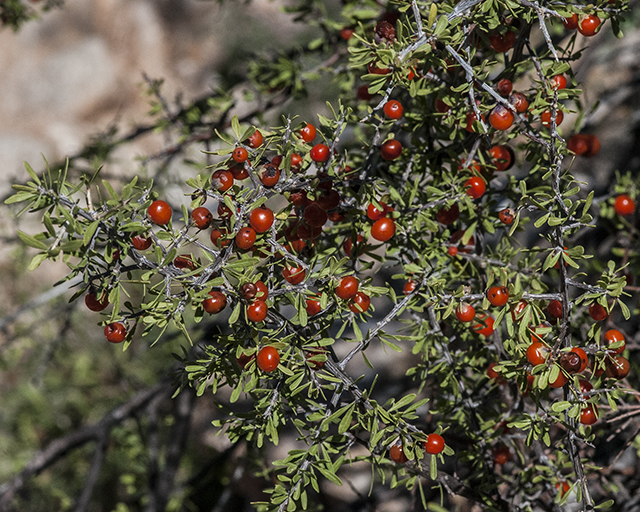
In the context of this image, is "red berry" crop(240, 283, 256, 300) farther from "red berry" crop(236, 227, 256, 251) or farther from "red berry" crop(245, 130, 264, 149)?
"red berry" crop(245, 130, 264, 149)

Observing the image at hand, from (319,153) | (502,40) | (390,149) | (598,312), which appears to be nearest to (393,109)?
(390,149)

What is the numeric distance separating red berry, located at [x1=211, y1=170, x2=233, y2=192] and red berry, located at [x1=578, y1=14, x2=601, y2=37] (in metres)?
0.85

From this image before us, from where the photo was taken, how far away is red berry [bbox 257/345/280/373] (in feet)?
3.14

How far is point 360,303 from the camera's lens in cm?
109

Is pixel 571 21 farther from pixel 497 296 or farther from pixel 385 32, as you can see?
pixel 497 296

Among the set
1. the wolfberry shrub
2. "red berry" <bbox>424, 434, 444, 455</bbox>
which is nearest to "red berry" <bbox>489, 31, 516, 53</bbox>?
the wolfberry shrub

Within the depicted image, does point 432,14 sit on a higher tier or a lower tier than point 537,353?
higher

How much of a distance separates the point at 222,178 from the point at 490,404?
106 centimetres

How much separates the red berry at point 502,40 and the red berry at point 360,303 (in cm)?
67

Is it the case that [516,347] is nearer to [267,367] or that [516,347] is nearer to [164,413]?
[267,367]

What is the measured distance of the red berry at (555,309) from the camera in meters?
1.18

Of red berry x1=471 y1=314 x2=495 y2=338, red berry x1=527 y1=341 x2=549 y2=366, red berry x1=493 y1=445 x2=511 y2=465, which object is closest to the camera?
red berry x1=527 y1=341 x2=549 y2=366

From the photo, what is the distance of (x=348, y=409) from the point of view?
108 cm

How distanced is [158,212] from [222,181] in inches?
5.7
